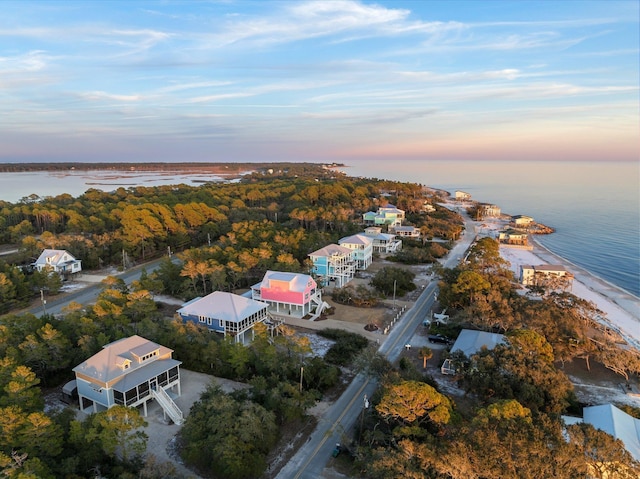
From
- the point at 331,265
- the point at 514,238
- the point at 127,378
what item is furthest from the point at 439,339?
the point at 514,238

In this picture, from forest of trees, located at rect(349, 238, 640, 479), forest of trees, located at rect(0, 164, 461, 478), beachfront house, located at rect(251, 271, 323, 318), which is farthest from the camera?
beachfront house, located at rect(251, 271, 323, 318)

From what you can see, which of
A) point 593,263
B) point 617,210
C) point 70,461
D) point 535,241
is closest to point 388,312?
point 70,461

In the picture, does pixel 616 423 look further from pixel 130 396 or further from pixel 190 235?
pixel 190 235

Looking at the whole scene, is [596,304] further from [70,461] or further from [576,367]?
[70,461]

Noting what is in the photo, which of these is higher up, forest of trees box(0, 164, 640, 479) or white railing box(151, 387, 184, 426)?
forest of trees box(0, 164, 640, 479)

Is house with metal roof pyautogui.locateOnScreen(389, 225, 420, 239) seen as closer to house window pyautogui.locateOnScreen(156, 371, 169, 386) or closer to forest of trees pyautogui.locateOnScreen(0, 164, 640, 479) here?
forest of trees pyautogui.locateOnScreen(0, 164, 640, 479)

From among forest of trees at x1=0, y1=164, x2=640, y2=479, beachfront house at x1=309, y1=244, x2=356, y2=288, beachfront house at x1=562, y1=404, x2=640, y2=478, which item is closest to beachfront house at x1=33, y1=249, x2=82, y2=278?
forest of trees at x1=0, y1=164, x2=640, y2=479

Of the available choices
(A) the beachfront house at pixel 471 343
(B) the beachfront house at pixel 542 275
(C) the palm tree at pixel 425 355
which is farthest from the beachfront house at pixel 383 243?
(C) the palm tree at pixel 425 355

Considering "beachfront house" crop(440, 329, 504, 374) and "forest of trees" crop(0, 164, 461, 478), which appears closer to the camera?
"forest of trees" crop(0, 164, 461, 478)

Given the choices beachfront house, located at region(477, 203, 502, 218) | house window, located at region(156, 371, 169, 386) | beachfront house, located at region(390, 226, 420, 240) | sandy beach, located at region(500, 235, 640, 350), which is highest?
beachfront house, located at region(477, 203, 502, 218)
